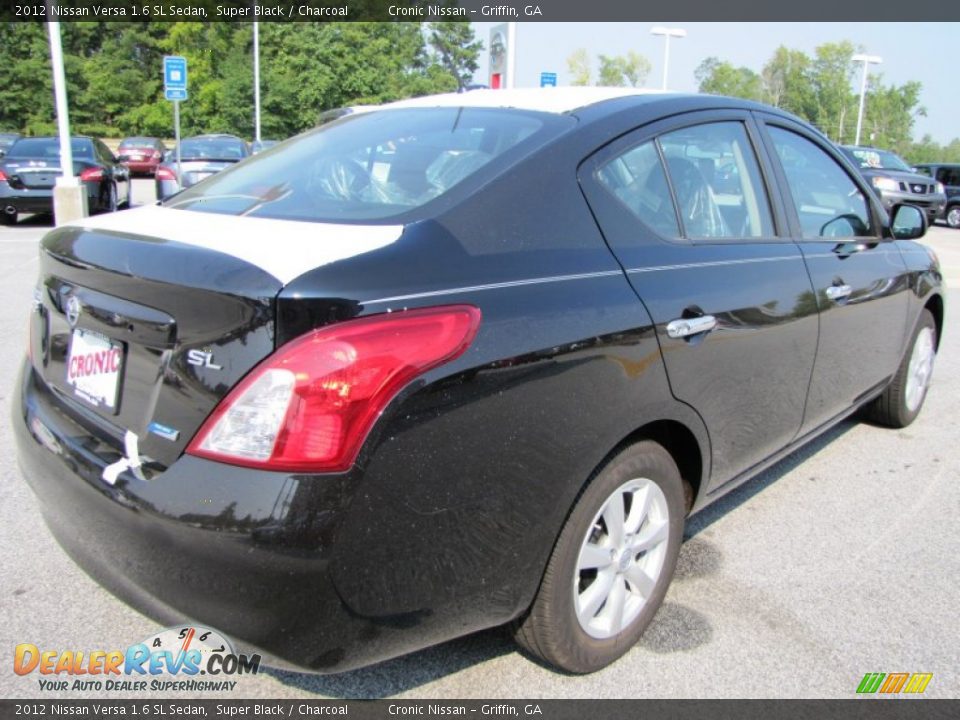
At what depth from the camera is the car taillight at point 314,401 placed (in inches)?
64.7

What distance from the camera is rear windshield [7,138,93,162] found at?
46.2ft

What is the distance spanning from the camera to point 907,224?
4.07m

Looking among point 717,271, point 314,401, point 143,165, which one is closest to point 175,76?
point 717,271

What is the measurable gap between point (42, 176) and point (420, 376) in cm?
1426

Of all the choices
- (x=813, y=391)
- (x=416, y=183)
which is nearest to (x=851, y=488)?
(x=813, y=391)

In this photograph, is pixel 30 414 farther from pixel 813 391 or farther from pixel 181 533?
pixel 813 391

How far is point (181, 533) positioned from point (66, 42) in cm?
6200

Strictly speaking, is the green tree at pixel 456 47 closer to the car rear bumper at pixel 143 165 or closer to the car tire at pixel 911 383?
the car rear bumper at pixel 143 165

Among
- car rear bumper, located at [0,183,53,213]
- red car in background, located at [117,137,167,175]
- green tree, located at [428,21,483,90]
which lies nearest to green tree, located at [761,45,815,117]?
green tree, located at [428,21,483,90]

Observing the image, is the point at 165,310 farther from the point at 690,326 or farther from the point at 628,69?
the point at 628,69

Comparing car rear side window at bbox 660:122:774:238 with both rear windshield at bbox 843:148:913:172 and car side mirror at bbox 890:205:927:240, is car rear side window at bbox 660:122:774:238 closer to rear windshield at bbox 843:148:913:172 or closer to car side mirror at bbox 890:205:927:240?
car side mirror at bbox 890:205:927:240

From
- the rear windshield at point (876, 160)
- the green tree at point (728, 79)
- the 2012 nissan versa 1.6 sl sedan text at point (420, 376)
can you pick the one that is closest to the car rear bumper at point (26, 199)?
the 2012 nissan versa 1.6 sl sedan text at point (420, 376)

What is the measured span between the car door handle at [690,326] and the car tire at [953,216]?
2280 centimetres
